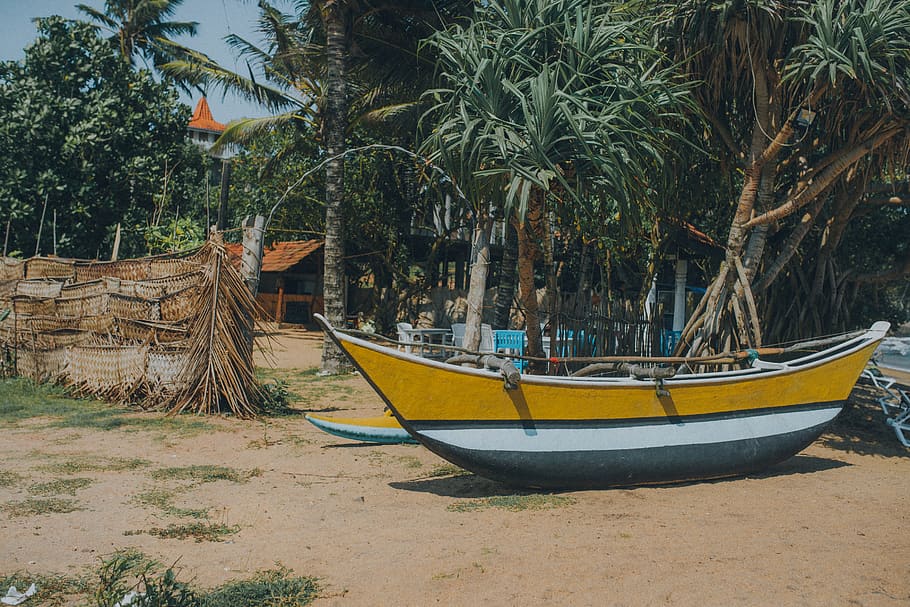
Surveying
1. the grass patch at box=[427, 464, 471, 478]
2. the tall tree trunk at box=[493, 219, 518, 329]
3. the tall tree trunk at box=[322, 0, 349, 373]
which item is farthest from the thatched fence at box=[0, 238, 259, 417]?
the tall tree trunk at box=[493, 219, 518, 329]

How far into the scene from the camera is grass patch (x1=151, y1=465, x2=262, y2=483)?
5793 mm

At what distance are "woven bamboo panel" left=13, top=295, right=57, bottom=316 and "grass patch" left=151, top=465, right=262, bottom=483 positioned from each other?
5.32 m

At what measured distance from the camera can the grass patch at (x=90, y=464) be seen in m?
5.81

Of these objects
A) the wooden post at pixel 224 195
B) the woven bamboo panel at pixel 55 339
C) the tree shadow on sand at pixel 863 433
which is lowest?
the tree shadow on sand at pixel 863 433

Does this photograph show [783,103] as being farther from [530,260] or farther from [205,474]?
[205,474]

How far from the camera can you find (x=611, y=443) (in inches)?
215

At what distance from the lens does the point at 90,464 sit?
19.8 ft

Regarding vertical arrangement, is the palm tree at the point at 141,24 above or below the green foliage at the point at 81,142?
above

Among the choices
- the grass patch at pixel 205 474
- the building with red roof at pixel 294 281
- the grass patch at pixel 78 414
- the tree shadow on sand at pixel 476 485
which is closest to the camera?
the tree shadow on sand at pixel 476 485

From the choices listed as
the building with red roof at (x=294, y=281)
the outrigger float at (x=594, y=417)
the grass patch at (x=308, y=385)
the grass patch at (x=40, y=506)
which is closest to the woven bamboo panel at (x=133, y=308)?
the grass patch at (x=308, y=385)

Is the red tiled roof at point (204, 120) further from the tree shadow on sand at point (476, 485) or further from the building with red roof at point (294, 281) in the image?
the tree shadow on sand at point (476, 485)

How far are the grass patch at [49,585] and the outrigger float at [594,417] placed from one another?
6.99ft

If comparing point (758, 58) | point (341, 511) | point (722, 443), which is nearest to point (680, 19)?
point (758, 58)

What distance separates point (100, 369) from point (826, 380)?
8.27 meters
